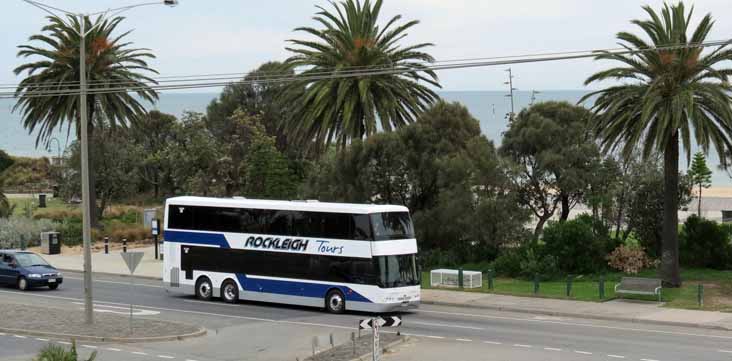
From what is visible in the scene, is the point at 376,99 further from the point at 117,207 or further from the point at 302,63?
the point at 117,207

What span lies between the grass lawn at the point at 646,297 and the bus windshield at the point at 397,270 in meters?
6.38

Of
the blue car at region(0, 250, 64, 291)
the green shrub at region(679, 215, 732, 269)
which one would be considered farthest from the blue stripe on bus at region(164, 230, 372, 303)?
the green shrub at region(679, 215, 732, 269)

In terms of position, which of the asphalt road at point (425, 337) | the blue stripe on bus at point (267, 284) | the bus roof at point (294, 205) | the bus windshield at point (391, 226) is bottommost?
the asphalt road at point (425, 337)

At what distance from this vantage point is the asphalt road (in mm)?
24453

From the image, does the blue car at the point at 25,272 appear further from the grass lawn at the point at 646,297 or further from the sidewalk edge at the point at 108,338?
the grass lawn at the point at 646,297

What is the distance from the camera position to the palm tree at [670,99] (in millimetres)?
34125

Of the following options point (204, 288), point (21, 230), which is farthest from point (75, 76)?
point (204, 288)

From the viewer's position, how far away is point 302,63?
1825 inches

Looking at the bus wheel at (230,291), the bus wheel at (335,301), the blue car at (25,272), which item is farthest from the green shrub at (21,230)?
the bus wheel at (335,301)

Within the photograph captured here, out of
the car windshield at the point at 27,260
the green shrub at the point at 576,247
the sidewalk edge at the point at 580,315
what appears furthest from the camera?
the green shrub at the point at 576,247

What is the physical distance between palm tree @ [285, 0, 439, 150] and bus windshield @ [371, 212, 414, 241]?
1380cm

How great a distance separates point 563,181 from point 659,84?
34.2ft

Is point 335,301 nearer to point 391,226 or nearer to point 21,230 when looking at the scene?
point 391,226

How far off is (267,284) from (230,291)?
191 cm
